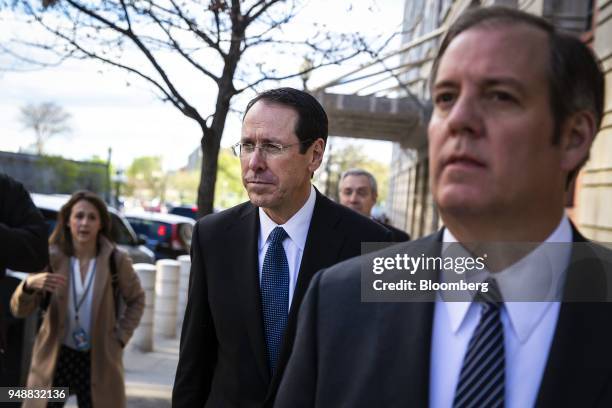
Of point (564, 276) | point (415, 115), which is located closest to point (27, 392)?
point (564, 276)

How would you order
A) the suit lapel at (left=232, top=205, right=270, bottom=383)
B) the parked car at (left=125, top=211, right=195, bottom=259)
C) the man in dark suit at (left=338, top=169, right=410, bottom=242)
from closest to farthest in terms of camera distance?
1. the suit lapel at (left=232, top=205, right=270, bottom=383)
2. the man in dark suit at (left=338, top=169, right=410, bottom=242)
3. the parked car at (left=125, top=211, right=195, bottom=259)

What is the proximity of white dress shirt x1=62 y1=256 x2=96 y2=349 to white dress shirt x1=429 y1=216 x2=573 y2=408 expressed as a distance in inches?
157

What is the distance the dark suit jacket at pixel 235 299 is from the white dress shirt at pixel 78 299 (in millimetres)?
2245

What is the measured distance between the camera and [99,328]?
500cm

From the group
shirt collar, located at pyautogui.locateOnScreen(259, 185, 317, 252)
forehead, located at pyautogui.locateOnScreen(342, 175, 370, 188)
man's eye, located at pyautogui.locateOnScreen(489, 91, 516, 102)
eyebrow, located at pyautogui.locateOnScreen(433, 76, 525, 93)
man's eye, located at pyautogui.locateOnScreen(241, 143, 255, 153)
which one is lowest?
shirt collar, located at pyautogui.locateOnScreen(259, 185, 317, 252)

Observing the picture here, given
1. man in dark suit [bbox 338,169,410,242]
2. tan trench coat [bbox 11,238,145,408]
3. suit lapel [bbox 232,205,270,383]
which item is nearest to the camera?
suit lapel [bbox 232,205,270,383]

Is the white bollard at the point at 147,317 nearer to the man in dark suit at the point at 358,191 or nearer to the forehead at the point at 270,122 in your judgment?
the man in dark suit at the point at 358,191

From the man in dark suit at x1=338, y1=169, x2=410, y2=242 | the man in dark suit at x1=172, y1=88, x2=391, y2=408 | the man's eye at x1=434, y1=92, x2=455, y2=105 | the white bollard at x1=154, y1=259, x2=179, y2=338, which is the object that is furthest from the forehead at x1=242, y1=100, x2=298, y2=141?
the white bollard at x1=154, y1=259, x2=179, y2=338

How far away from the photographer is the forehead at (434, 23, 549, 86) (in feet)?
4.55

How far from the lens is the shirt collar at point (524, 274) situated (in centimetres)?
143

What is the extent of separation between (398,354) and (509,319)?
0.25m

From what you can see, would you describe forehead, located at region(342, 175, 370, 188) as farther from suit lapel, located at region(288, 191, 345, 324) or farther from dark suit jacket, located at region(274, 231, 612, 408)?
dark suit jacket, located at region(274, 231, 612, 408)

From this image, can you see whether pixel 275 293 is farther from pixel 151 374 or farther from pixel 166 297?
pixel 166 297

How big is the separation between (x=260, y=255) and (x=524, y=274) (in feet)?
5.52
